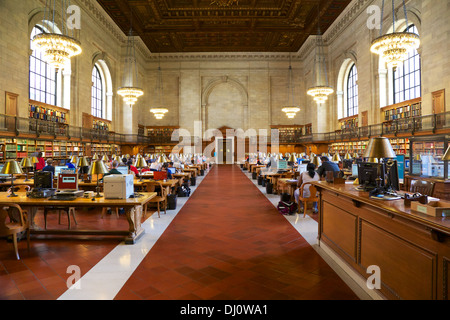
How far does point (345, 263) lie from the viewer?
316cm

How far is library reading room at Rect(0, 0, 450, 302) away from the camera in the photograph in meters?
2.76

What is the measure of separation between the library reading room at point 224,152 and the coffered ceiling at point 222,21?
6.3 inches

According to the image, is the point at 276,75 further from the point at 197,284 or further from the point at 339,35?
the point at 197,284

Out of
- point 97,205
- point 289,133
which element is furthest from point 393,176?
point 289,133

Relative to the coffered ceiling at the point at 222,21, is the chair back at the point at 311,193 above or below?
below

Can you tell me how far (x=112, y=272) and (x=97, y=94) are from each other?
19707 millimetres

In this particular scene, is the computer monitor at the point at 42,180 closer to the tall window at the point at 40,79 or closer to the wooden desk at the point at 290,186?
the wooden desk at the point at 290,186

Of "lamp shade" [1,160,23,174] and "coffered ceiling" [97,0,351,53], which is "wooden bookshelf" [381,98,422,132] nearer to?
"coffered ceiling" [97,0,351,53]

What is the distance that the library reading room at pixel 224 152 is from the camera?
2.76 m

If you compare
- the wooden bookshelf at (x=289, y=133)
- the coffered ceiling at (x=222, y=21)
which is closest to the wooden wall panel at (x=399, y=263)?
the coffered ceiling at (x=222, y=21)

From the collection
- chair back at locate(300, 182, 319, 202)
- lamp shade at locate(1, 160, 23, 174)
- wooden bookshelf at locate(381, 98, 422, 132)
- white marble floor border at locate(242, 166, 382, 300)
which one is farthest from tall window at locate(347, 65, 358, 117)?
lamp shade at locate(1, 160, 23, 174)

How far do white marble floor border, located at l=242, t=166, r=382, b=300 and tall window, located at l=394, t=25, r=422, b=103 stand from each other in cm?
1147

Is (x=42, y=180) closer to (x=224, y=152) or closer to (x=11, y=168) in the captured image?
(x=11, y=168)

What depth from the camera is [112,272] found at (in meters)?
3.18
